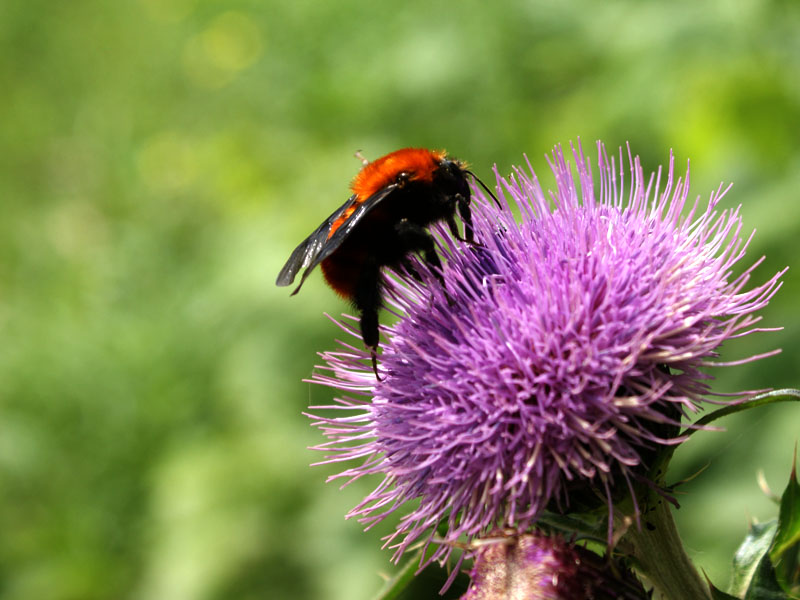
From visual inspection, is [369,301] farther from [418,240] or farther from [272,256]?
[272,256]

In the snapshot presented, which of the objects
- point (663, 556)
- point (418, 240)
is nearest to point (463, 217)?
point (418, 240)

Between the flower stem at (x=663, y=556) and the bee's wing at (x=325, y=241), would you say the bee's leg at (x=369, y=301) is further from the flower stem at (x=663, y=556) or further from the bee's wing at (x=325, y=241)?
the flower stem at (x=663, y=556)

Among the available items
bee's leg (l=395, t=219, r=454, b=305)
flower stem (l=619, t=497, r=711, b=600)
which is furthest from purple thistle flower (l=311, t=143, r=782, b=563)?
flower stem (l=619, t=497, r=711, b=600)

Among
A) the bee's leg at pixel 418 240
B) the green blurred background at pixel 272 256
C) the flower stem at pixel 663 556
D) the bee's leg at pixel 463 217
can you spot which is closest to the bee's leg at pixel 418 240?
the bee's leg at pixel 418 240

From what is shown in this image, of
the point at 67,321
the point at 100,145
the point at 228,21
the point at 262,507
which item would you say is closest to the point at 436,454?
the point at 262,507

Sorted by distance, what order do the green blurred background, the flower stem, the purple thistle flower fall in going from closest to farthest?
the purple thistle flower, the flower stem, the green blurred background

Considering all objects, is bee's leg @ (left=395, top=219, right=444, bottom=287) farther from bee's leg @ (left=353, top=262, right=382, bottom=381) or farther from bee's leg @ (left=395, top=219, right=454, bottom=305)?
bee's leg @ (left=353, top=262, right=382, bottom=381)
